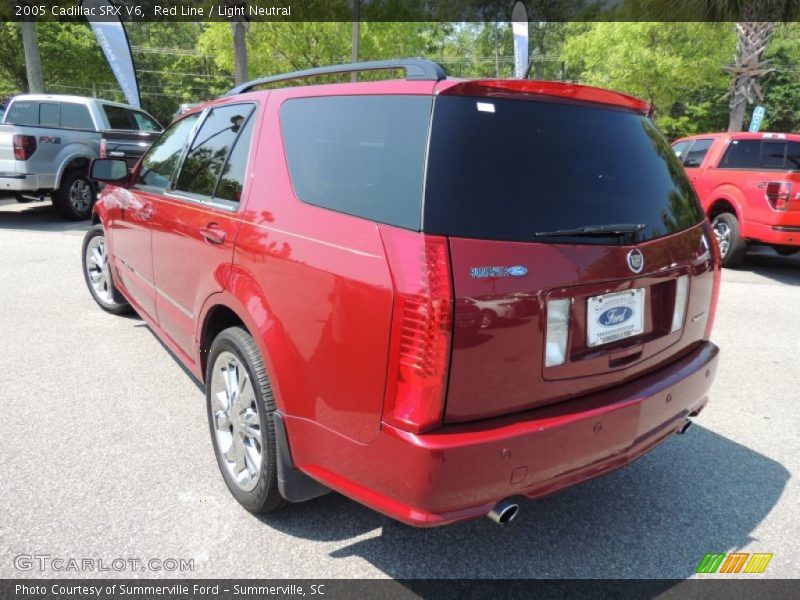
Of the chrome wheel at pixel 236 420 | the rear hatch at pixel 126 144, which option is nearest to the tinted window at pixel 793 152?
the chrome wheel at pixel 236 420

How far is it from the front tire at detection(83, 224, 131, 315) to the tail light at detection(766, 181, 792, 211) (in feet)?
25.2

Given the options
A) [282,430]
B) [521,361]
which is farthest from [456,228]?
[282,430]

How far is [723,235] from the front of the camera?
848 cm

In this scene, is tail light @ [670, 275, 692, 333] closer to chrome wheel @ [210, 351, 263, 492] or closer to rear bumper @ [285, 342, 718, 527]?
rear bumper @ [285, 342, 718, 527]

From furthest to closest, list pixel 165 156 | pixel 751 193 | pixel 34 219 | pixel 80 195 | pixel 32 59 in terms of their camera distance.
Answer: pixel 32 59
pixel 34 219
pixel 80 195
pixel 751 193
pixel 165 156

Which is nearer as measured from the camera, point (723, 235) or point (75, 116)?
point (723, 235)

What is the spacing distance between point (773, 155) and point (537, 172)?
26.6 ft

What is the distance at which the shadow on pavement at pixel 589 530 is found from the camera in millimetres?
2389

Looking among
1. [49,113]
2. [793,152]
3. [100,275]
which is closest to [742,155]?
[793,152]

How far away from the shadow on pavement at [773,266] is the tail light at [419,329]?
781cm

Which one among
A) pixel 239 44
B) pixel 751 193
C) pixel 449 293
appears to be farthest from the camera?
pixel 239 44

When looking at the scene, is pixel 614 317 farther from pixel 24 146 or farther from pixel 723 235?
pixel 24 146

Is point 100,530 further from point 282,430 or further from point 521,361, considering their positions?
point 521,361

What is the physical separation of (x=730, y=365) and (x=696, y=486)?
6.76 feet
